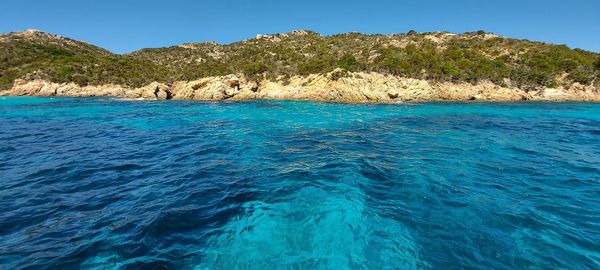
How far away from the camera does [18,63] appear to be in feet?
254

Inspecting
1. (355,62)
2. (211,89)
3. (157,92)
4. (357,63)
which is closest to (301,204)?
(211,89)

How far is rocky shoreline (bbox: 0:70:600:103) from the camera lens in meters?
40.6

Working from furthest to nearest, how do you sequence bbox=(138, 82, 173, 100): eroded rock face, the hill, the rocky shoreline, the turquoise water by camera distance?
1. bbox=(138, 82, 173, 100): eroded rock face
2. the hill
3. the rocky shoreline
4. the turquoise water

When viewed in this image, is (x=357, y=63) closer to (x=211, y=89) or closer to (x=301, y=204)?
(x=211, y=89)

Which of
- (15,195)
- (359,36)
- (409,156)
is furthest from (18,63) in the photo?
(409,156)

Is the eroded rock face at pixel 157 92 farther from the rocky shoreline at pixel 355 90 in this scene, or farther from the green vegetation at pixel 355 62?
the green vegetation at pixel 355 62

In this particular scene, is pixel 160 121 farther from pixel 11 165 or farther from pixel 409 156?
pixel 409 156

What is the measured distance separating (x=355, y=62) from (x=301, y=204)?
1820 inches

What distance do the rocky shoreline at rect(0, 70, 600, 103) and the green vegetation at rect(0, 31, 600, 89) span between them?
1.59 metres

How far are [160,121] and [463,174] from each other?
2144cm

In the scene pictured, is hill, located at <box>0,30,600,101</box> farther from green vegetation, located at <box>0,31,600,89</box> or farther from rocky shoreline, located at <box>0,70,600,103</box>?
rocky shoreline, located at <box>0,70,600,103</box>

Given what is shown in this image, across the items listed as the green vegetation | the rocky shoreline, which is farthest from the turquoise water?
the green vegetation

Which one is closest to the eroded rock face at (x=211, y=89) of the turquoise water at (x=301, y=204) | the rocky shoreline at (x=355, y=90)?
the rocky shoreline at (x=355, y=90)

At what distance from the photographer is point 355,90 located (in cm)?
4019
